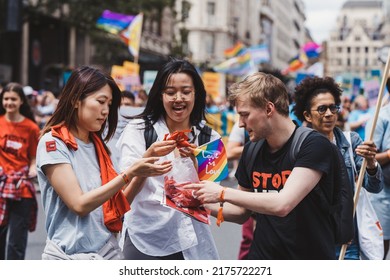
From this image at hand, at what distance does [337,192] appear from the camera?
11.2 ft

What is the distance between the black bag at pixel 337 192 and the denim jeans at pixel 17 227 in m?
3.45

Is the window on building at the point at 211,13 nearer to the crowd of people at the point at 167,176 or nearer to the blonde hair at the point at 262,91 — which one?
the crowd of people at the point at 167,176

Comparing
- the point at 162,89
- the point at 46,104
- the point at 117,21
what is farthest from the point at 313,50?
the point at 162,89

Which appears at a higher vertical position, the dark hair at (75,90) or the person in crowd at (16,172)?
the dark hair at (75,90)

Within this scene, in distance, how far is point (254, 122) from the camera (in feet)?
10.7

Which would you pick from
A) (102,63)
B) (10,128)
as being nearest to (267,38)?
(102,63)

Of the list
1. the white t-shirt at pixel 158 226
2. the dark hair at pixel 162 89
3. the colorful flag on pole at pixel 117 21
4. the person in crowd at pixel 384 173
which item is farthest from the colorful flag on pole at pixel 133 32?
the white t-shirt at pixel 158 226

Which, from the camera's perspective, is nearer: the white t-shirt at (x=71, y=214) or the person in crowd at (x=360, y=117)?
the white t-shirt at (x=71, y=214)

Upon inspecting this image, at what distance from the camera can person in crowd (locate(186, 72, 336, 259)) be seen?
318 centimetres

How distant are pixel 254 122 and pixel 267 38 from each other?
351 feet

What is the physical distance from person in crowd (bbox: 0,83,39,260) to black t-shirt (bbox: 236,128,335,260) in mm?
3512

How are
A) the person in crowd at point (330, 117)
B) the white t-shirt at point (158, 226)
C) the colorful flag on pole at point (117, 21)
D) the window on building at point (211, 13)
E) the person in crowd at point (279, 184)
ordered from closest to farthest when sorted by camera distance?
1. the person in crowd at point (279, 184)
2. the white t-shirt at point (158, 226)
3. the person in crowd at point (330, 117)
4. the colorful flag on pole at point (117, 21)
5. the window on building at point (211, 13)

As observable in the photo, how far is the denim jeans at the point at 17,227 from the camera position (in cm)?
649
